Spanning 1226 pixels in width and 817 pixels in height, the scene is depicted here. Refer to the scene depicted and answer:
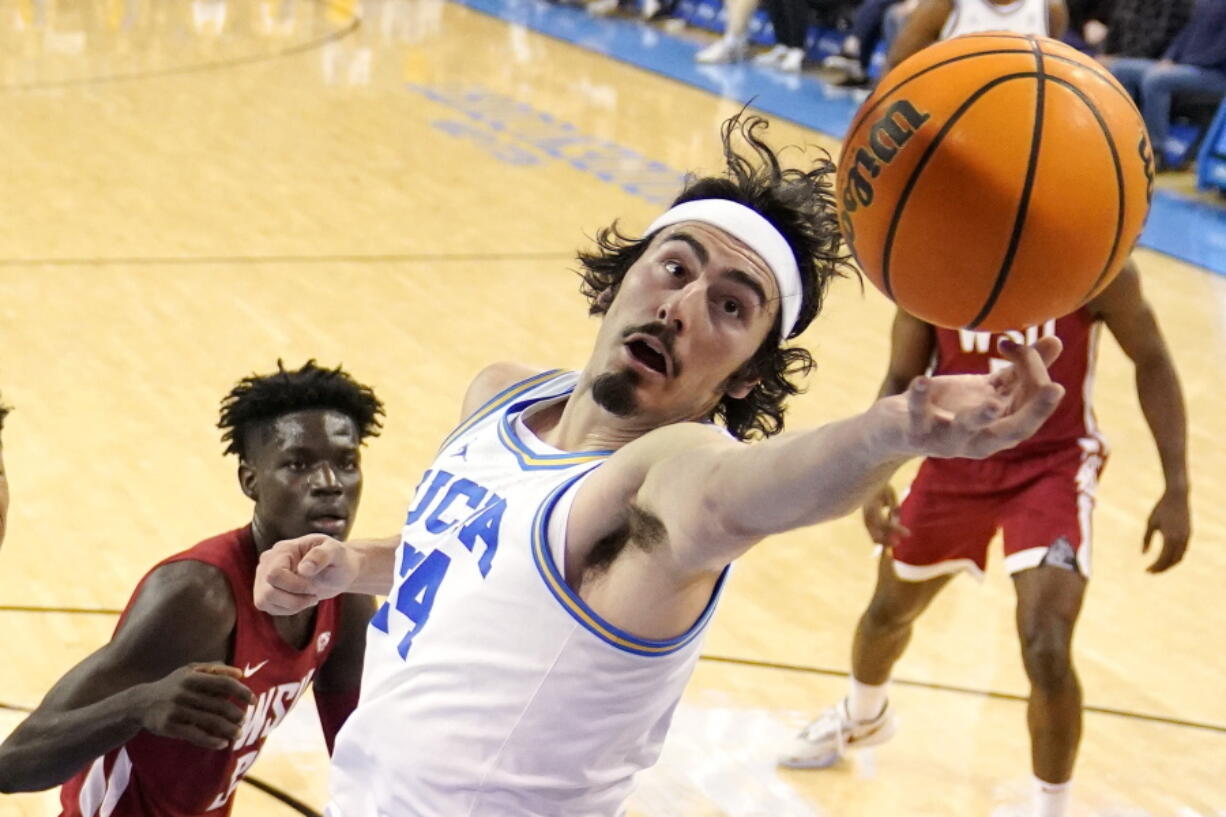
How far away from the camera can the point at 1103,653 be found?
539 centimetres

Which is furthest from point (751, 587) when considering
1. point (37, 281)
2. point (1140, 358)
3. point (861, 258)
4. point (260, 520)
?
point (37, 281)

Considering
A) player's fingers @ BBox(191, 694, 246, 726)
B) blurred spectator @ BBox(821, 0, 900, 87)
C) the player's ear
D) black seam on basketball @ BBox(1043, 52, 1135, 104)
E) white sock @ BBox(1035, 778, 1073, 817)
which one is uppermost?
black seam on basketball @ BBox(1043, 52, 1135, 104)

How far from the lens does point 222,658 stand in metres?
3.29

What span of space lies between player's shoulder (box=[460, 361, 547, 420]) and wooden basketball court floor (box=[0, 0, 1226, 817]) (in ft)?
2.64

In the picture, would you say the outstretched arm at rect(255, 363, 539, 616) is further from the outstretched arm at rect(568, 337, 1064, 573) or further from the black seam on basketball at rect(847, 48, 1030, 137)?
the black seam on basketball at rect(847, 48, 1030, 137)

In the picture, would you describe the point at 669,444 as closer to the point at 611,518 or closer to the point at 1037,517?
the point at 611,518

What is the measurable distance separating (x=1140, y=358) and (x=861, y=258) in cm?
167

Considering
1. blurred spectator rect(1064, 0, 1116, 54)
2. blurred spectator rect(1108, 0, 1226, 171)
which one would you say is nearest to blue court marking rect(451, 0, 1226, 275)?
blurred spectator rect(1108, 0, 1226, 171)

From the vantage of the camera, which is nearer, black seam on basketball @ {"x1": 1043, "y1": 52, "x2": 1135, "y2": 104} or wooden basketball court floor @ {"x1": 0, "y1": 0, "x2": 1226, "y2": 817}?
black seam on basketball @ {"x1": 1043, "y1": 52, "x2": 1135, "y2": 104}

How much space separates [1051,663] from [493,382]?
1.75m

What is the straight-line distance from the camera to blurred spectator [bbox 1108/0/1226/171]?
11555 millimetres

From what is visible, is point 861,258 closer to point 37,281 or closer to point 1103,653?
point 1103,653

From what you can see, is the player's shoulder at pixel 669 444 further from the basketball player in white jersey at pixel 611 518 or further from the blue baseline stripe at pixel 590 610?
the blue baseline stripe at pixel 590 610

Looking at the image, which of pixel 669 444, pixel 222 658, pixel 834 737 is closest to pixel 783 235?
pixel 669 444
